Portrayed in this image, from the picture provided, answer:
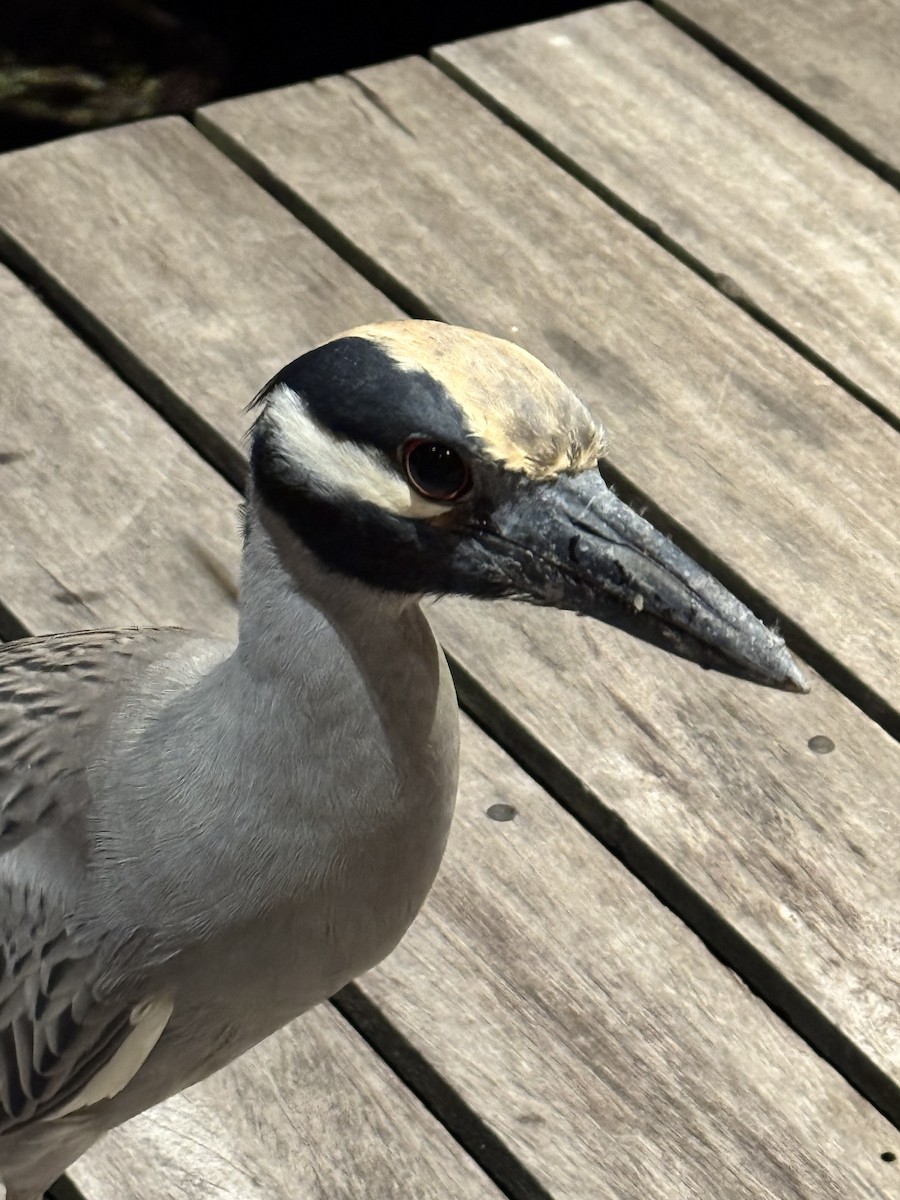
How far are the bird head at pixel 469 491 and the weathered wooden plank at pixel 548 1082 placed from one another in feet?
2.51

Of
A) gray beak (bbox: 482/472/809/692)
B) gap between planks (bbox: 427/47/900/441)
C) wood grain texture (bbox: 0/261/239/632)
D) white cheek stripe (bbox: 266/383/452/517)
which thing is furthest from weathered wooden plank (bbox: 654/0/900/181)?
white cheek stripe (bbox: 266/383/452/517)

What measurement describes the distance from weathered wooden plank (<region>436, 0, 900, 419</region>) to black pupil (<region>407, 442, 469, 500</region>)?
1.49 metres

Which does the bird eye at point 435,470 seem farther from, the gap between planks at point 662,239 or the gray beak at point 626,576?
the gap between planks at point 662,239

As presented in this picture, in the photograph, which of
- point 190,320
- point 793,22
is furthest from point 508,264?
point 793,22

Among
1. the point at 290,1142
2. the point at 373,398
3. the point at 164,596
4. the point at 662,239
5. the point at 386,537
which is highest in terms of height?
the point at 373,398

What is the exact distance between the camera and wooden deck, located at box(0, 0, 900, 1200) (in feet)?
6.82

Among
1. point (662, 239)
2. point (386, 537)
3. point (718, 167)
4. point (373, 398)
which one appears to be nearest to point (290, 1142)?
point (386, 537)

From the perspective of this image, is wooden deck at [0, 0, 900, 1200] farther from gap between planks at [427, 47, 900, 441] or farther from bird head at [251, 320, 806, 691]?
bird head at [251, 320, 806, 691]

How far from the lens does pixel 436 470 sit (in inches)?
56.4

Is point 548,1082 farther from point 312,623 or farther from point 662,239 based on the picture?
point 662,239

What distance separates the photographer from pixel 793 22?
337cm

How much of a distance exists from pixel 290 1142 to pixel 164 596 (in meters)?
0.80

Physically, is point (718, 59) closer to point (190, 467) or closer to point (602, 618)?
point (190, 467)

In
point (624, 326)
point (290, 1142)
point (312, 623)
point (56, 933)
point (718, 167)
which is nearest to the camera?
point (312, 623)
